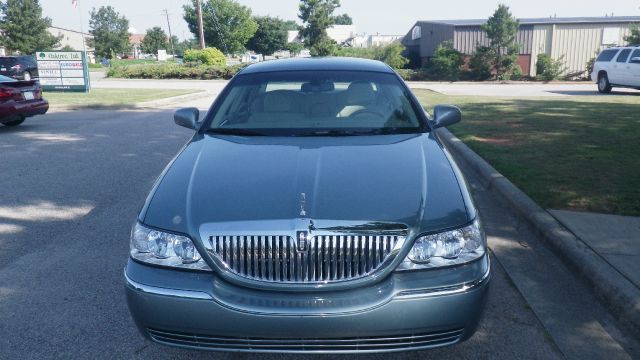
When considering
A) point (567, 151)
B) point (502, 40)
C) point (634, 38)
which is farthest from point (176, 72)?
point (567, 151)

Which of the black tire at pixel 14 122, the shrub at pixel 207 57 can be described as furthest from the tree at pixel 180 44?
the black tire at pixel 14 122

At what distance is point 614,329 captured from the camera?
11.6 ft

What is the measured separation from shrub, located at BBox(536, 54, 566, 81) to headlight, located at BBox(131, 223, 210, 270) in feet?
119

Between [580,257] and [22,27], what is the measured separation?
7075 cm

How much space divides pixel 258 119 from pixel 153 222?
64.4 inches

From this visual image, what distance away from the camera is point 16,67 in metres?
32.2

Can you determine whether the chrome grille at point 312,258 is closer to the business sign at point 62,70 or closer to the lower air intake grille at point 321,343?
the lower air intake grille at point 321,343

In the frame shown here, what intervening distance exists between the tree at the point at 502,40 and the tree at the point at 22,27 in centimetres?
5068

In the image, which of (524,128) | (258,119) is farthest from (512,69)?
(258,119)

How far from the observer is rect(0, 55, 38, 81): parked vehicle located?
105 feet

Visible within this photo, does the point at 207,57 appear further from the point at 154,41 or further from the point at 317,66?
the point at 154,41

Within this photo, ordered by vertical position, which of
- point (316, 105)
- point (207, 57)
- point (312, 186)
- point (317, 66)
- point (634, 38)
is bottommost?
point (312, 186)

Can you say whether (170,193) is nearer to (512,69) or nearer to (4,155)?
(4,155)

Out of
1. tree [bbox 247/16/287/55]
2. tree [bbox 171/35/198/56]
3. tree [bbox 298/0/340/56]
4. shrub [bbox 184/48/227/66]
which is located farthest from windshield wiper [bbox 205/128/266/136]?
tree [bbox 171/35/198/56]
